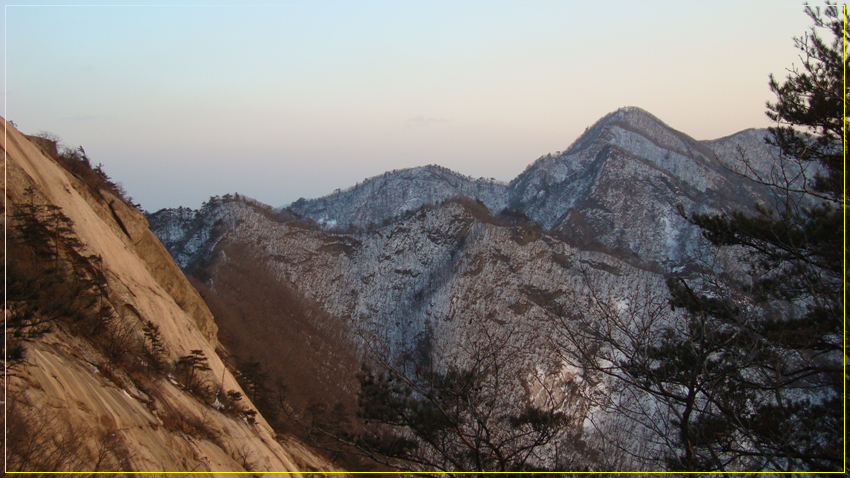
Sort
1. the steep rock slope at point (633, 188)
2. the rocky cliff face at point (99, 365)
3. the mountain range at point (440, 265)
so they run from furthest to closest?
the steep rock slope at point (633, 188)
the mountain range at point (440, 265)
the rocky cliff face at point (99, 365)

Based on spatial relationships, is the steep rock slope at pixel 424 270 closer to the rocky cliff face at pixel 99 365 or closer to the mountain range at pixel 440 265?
the mountain range at pixel 440 265

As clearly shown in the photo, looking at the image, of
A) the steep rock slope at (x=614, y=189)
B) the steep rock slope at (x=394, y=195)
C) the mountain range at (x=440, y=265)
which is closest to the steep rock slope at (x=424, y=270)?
the mountain range at (x=440, y=265)

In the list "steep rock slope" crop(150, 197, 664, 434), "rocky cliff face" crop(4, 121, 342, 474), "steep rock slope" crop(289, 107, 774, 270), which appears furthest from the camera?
"steep rock slope" crop(289, 107, 774, 270)

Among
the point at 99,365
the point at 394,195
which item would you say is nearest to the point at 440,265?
the point at 394,195

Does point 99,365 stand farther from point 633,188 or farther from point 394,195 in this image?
point 633,188

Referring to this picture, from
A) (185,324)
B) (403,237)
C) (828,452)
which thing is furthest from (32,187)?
(403,237)

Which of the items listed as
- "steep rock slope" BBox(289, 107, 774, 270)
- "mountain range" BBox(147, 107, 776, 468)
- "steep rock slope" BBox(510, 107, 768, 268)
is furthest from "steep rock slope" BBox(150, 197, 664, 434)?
"steep rock slope" BBox(510, 107, 768, 268)

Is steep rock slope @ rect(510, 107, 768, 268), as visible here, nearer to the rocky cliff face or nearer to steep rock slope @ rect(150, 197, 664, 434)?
steep rock slope @ rect(150, 197, 664, 434)

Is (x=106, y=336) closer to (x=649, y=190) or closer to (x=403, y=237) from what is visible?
(x=403, y=237)
